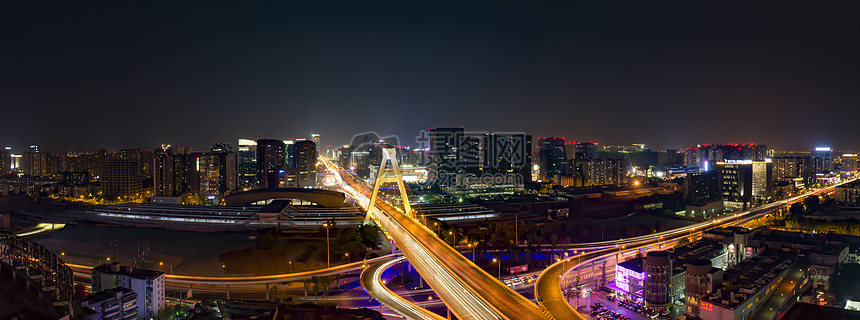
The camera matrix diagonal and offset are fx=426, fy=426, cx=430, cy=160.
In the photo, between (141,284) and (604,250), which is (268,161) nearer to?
(141,284)

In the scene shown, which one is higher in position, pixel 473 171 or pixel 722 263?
pixel 473 171

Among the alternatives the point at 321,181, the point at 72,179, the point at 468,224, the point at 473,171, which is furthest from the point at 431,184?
the point at 72,179

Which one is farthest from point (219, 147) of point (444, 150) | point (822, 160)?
point (822, 160)

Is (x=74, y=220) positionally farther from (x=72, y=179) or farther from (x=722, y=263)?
(x=722, y=263)

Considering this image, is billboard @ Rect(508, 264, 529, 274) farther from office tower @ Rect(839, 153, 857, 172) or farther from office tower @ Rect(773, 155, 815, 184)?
office tower @ Rect(839, 153, 857, 172)

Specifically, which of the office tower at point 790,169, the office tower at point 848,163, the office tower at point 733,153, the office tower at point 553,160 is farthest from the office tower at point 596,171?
the office tower at point 848,163
